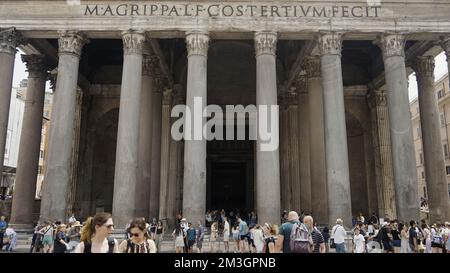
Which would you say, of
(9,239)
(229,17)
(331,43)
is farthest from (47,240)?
(331,43)

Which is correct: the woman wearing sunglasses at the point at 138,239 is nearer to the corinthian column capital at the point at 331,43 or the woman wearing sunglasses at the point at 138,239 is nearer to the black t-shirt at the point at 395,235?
the black t-shirt at the point at 395,235

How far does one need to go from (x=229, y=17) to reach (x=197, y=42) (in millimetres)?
1835

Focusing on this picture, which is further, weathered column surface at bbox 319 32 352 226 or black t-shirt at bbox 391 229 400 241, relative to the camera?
weathered column surface at bbox 319 32 352 226

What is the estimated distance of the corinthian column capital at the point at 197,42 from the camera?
16.2 m

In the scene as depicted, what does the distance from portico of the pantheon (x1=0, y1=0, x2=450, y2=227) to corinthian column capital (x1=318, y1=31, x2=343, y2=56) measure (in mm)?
64

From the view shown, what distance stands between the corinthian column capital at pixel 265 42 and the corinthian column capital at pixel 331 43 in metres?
2.12

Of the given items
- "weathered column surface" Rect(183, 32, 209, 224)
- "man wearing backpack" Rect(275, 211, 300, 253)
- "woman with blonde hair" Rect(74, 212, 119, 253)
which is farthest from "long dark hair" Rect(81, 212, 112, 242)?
"weathered column surface" Rect(183, 32, 209, 224)

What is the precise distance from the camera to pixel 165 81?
22.1 metres

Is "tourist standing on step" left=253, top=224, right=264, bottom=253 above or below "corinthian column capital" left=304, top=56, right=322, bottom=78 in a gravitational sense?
below

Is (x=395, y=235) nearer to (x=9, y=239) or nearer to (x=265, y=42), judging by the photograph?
(x=265, y=42)

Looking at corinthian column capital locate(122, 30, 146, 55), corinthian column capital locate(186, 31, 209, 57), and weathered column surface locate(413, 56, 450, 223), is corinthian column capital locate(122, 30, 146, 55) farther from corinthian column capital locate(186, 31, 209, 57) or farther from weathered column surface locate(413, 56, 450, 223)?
weathered column surface locate(413, 56, 450, 223)

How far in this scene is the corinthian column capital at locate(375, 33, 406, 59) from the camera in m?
16.4
